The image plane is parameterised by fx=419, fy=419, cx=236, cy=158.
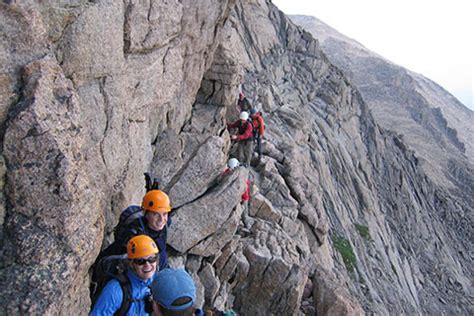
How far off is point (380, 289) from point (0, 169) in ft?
92.2

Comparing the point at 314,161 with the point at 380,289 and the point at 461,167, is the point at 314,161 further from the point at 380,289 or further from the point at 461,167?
the point at 461,167

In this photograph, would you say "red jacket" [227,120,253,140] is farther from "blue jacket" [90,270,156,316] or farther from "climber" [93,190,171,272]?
"blue jacket" [90,270,156,316]

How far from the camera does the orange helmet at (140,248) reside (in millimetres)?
6920

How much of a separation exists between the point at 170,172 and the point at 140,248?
677 centimetres

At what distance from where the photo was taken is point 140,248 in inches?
273

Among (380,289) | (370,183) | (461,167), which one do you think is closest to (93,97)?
(380,289)

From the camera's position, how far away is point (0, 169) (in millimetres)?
6223

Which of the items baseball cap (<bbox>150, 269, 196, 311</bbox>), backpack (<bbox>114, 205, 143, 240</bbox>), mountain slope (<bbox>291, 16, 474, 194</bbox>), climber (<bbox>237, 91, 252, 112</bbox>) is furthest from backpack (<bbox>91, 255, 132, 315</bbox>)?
mountain slope (<bbox>291, 16, 474, 194</bbox>)

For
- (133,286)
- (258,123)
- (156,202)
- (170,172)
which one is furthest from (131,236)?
(258,123)

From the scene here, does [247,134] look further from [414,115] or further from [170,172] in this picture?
[414,115]

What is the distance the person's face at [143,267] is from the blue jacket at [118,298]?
0.27ft

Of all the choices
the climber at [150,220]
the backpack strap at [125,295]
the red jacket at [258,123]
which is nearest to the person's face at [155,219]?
the climber at [150,220]

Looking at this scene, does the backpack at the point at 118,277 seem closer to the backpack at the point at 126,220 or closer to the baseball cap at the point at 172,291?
the backpack at the point at 126,220

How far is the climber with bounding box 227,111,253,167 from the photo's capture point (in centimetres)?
1998
